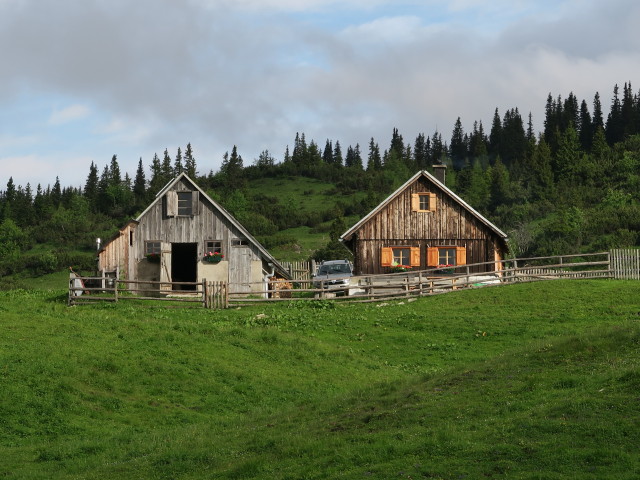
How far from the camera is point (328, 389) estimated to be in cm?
2500

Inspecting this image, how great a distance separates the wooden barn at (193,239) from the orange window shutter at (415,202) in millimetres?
8794

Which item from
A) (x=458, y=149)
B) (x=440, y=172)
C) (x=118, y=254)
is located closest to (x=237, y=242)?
(x=118, y=254)

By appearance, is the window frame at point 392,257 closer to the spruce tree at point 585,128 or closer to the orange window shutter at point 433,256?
the orange window shutter at point 433,256

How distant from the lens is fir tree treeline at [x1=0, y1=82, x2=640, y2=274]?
96812 mm

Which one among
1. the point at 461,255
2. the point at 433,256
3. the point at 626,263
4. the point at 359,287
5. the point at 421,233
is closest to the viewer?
the point at 359,287

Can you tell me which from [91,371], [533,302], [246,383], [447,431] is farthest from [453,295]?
[447,431]

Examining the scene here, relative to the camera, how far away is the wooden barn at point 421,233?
4856cm

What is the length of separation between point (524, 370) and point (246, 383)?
882 centimetres

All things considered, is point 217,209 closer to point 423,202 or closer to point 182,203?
point 182,203

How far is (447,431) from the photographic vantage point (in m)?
15.3

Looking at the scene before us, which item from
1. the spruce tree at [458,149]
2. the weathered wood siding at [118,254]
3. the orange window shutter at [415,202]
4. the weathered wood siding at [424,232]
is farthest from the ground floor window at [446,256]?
the spruce tree at [458,149]

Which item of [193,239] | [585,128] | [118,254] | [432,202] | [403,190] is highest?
[585,128]

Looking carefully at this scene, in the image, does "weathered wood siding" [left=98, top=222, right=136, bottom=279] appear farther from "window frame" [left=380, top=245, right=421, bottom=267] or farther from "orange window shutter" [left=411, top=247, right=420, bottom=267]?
"orange window shutter" [left=411, top=247, right=420, bottom=267]

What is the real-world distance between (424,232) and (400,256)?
1926mm
